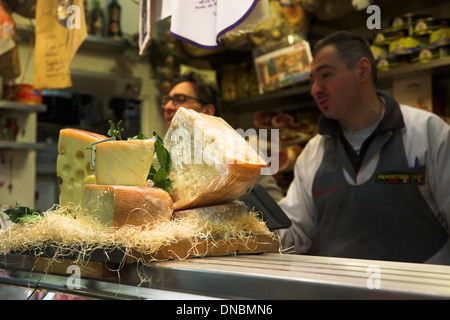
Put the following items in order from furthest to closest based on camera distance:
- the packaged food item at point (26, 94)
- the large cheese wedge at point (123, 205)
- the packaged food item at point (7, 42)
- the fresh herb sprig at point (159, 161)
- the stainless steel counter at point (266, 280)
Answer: the packaged food item at point (26, 94) < the packaged food item at point (7, 42) < the fresh herb sprig at point (159, 161) < the large cheese wedge at point (123, 205) < the stainless steel counter at point (266, 280)

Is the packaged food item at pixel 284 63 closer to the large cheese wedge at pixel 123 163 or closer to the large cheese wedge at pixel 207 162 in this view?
the large cheese wedge at pixel 207 162

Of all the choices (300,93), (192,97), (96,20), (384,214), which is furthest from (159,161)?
(96,20)

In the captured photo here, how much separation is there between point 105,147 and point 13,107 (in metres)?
2.87

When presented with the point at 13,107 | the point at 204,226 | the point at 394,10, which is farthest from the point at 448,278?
the point at 13,107

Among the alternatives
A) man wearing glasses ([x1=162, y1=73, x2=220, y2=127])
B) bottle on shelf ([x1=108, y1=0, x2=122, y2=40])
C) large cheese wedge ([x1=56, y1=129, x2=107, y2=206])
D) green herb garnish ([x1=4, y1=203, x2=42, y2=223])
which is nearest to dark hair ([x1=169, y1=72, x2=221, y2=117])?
man wearing glasses ([x1=162, y1=73, x2=220, y2=127])

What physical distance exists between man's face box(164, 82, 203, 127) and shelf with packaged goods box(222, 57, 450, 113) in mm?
1059

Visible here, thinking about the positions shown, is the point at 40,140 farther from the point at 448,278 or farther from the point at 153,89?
the point at 448,278

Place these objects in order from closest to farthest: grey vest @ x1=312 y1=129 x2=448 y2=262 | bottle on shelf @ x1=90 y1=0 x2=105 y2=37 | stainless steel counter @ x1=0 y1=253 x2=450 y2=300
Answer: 1. stainless steel counter @ x1=0 y1=253 x2=450 y2=300
2. grey vest @ x1=312 y1=129 x2=448 y2=262
3. bottle on shelf @ x1=90 y1=0 x2=105 y2=37

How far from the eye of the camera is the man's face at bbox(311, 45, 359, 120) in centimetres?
235

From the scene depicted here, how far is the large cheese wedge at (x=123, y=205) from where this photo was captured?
3.39 feet

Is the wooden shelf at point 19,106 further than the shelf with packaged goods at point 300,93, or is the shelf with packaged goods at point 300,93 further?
the wooden shelf at point 19,106

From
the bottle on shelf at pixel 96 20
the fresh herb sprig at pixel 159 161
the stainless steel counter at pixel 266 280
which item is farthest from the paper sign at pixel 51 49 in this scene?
the bottle on shelf at pixel 96 20

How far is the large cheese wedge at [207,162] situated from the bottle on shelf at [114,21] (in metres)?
3.12

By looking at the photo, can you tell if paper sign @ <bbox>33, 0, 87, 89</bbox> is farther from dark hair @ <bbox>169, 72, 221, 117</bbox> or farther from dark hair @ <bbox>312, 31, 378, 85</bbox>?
dark hair @ <bbox>312, 31, 378, 85</bbox>
